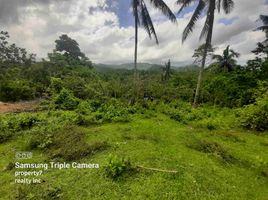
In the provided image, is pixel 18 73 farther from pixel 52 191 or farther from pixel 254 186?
pixel 254 186

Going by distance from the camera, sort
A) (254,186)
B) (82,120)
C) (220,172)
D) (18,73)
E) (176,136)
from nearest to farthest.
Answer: (254,186)
(220,172)
(176,136)
(82,120)
(18,73)

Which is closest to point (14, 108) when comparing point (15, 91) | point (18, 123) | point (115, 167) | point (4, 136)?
point (15, 91)

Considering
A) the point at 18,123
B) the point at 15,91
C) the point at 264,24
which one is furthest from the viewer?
the point at 264,24

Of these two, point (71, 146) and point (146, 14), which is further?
point (146, 14)

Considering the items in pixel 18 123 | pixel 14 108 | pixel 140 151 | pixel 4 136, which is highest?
pixel 140 151

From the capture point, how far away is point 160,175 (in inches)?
164

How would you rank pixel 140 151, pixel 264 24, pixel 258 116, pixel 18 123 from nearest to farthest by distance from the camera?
pixel 140 151 → pixel 18 123 → pixel 258 116 → pixel 264 24

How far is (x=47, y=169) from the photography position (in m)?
4.80

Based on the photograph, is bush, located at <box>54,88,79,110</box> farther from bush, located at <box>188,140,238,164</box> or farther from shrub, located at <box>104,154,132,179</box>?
shrub, located at <box>104,154,132,179</box>

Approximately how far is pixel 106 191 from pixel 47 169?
166 centimetres

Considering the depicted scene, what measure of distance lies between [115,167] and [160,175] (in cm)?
84

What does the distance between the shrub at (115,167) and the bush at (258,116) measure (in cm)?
616

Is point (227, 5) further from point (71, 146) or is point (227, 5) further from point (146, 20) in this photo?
point (71, 146)

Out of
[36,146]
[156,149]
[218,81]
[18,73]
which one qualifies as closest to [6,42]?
[18,73]
